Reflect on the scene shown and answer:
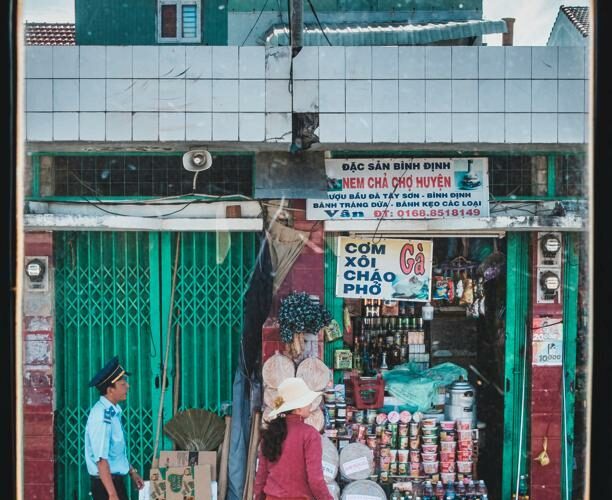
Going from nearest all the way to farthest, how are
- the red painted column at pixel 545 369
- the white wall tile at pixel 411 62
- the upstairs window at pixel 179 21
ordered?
the white wall tile at pixel 411 62 → the red painted column at pixel 545 369 → the upstairs window at pixel 179 21

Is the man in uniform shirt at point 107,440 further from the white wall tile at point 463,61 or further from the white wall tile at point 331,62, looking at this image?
the white wall tile at point 463,61

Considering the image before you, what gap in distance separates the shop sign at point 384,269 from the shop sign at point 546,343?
1021mm

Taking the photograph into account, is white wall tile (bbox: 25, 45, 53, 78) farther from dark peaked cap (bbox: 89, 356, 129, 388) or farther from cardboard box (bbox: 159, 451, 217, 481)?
cardboard box (bbox: 159, 451, 217, 481)

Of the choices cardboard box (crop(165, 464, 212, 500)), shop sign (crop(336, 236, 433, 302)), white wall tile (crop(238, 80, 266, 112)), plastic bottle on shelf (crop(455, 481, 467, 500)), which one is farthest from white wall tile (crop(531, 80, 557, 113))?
cardboard box (crop(165, 464, 212, 500))

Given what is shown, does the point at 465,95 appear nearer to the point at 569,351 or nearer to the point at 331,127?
the point at 331,127

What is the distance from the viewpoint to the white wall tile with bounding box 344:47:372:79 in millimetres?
6637

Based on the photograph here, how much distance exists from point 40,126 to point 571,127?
4427mm

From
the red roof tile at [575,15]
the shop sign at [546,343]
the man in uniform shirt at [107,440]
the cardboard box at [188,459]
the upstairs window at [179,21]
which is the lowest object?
the cardboard box at [188,459]

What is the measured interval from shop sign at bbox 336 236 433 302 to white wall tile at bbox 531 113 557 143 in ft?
4.52

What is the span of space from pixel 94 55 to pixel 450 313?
3.97m

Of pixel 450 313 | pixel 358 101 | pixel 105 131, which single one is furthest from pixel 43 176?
pixel 450 313

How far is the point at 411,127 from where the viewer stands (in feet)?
22.0

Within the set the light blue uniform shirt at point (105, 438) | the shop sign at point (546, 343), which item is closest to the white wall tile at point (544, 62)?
the shop sign at point (546, 343)

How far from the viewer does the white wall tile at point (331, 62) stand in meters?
6.64
